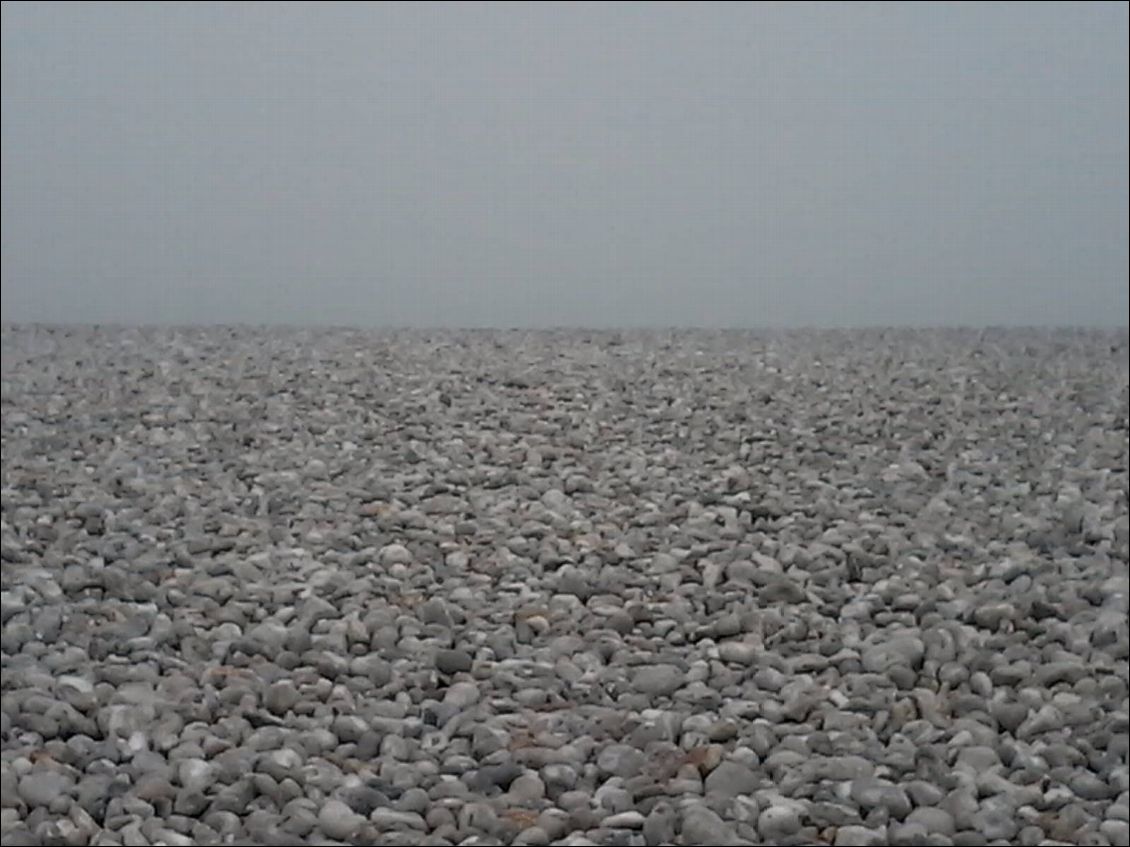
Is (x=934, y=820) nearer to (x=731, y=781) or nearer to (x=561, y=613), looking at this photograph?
(x=731, y=781)

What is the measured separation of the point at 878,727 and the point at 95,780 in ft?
7.18

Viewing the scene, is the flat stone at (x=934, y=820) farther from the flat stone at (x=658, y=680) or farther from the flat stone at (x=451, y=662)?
the flat stone at (x=451, y=662)

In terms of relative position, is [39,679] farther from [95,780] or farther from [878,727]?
[878,727]

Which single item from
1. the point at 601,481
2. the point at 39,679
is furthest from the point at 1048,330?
the point at 39,679

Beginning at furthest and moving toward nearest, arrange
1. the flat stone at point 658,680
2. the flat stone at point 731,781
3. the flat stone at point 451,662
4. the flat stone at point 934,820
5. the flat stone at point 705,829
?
the flat stone at point 451,662 < the flat stone at point 658,680 < the flat stone at point 731,781 < the flat stone at point 934,820 < the flat stone at point 705,829

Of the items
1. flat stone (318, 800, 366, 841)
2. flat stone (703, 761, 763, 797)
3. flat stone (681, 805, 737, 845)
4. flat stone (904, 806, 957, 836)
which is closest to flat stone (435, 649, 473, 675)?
flat stone (318, 800, 366, 841)

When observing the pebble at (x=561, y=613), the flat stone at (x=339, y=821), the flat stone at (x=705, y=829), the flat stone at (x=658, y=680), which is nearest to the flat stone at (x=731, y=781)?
the pebble at (x=561, y=613)

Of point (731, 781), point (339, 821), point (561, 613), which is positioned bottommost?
point (339, 821)

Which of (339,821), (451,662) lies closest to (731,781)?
(339,821)

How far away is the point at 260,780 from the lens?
127 inches

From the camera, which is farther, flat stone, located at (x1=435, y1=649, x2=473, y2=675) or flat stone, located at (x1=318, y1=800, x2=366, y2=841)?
flat stone, located at (x1=435, y1=649, x2=473, y2=675)

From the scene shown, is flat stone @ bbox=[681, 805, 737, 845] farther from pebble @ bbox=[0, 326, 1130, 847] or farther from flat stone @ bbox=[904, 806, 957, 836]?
flat stone @ bbox=[904, 806, 957, 836]

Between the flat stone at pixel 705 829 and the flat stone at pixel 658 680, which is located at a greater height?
the flat stone at pixel 658 680

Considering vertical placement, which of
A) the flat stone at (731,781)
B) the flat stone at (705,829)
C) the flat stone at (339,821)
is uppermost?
the flat stone at (731,781)
